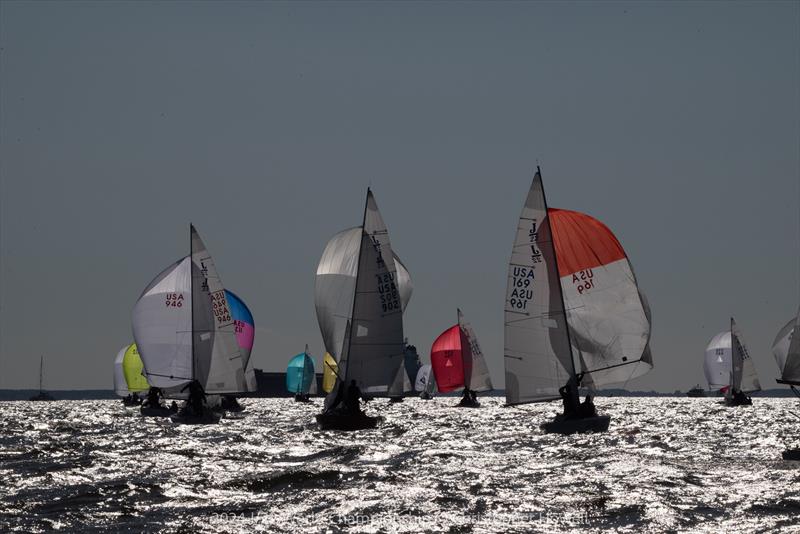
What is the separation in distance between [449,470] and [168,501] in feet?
24.0

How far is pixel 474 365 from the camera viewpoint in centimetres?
7644

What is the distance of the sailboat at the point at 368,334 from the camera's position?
134 ft

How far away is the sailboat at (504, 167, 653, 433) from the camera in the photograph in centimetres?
3694

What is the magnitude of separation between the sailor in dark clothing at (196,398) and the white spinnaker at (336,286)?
23.0 feet

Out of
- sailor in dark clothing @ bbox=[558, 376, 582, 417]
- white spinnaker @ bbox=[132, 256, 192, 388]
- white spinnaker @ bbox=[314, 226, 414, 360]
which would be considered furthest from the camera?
white spinnaker @ bbox=[132, 256, 192, 388]

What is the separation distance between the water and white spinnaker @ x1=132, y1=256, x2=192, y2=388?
12501mm

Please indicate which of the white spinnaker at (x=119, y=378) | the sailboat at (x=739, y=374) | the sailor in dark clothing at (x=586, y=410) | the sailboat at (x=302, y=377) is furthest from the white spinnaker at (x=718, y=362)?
the sailor in dark clothing at (x=586, y=410)

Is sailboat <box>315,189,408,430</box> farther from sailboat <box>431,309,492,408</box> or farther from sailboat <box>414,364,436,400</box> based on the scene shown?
sailboat <box>414,364,436,400</box>

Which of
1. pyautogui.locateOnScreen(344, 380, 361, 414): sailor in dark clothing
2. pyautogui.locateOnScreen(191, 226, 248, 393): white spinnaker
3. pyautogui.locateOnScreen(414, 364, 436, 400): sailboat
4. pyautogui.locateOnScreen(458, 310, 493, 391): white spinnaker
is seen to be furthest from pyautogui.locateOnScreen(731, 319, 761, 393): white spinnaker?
pyautogui.locateOnScreen(344, 380, 361, 414): sailor in dark clothing

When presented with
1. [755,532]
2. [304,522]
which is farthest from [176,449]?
[755,532]

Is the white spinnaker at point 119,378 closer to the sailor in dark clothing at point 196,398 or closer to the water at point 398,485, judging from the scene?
the sailor in dark clothing at point 196,398

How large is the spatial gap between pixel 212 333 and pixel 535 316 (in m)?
17.6

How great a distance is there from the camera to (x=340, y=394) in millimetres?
40969

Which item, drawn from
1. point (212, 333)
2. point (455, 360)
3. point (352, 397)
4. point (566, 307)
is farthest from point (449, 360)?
point (566, 307)
